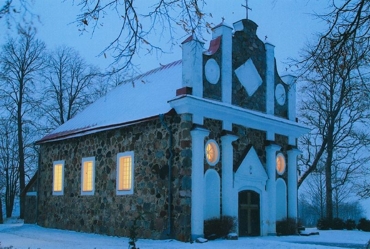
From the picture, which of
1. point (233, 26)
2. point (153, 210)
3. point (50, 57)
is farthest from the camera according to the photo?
point (50, 57)

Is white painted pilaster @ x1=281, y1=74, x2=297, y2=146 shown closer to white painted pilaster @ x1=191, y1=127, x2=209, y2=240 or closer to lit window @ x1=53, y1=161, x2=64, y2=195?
white painted pilaster @ x1=191, y1=127, x2=209, y2=240

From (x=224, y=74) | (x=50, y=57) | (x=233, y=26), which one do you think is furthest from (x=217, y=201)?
(x=50, y=57)

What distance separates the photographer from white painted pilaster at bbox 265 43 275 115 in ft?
63.8

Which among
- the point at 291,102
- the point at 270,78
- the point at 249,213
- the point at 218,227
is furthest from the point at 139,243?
the point at 291,102

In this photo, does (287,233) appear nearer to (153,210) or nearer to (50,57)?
(153,210)

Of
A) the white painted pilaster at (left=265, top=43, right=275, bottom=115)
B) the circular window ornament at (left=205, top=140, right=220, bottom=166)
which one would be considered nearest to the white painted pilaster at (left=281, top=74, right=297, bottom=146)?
the white painted pilaster at (left=265, top=43, right=275, bottom=115)

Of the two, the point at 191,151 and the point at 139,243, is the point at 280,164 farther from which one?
the point at 139,243

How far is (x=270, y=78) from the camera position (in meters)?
19.6


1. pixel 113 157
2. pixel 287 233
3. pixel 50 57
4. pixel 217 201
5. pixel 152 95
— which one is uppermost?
pixel 50 57

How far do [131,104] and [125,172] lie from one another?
9.26ft

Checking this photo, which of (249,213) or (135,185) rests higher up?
(135,185)

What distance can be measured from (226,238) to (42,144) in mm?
11626

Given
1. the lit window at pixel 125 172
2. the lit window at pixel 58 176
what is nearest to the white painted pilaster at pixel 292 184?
the lit window at pixel 125 172

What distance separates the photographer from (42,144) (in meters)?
24.0
